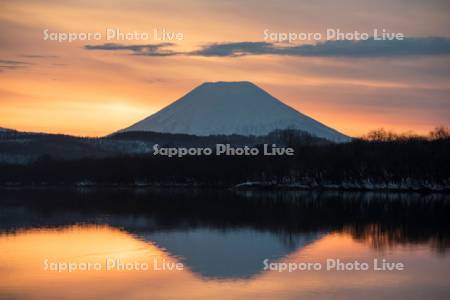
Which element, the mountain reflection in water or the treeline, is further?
the treeline

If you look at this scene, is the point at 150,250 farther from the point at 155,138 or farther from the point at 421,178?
the point at 155,138

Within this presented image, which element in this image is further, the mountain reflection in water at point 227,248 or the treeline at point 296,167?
the treeline at point 296,167

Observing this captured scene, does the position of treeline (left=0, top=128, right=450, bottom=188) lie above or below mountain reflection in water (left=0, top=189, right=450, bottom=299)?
above

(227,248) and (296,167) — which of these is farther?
(296,167)

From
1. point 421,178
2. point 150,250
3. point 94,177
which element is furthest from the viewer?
point 94,177

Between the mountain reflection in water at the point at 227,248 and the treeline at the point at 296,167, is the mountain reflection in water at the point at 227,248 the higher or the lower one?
the lower one

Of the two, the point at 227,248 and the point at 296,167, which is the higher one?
the point at 296,167

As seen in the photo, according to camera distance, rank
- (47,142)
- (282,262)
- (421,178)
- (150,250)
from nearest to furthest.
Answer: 1. (282,262)
2. (150,250)
3. (421,178)
4. (47,142)

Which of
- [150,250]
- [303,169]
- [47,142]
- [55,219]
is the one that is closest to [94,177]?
[303,169]
